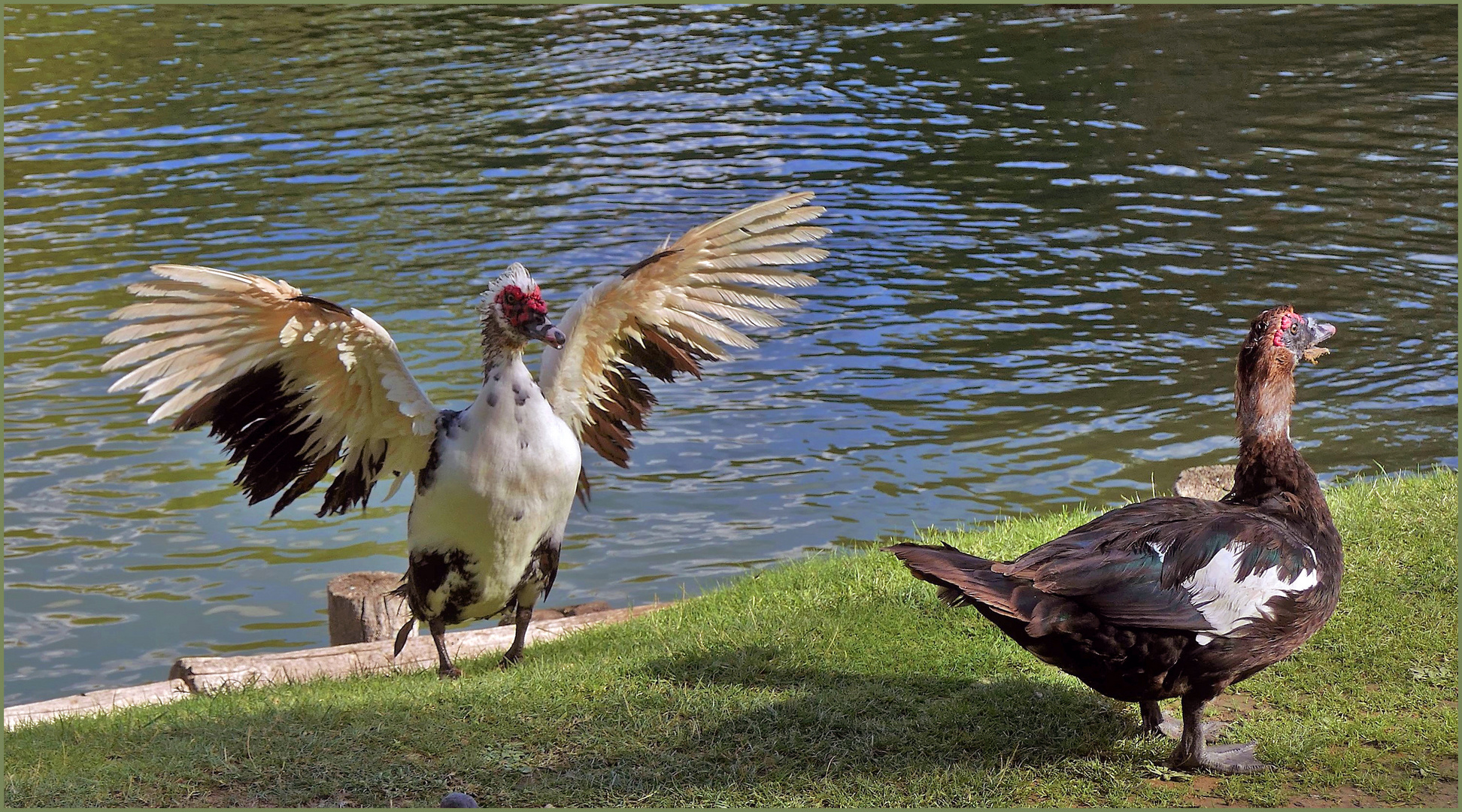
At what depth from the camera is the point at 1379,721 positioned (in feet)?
16.6

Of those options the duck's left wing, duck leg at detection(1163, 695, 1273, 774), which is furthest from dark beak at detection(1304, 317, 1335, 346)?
duck leg at detection(1163, 695, 1273, 774)

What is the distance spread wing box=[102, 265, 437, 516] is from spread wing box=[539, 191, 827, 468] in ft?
2.76

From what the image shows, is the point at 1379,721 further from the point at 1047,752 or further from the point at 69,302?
the point at 69,302

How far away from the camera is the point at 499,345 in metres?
6.12

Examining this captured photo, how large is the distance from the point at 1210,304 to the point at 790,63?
12.5 meters

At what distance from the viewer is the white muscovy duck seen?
5.84 m

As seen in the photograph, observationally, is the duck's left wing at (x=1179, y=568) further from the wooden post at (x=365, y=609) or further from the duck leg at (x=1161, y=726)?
the wooden post at (x=365, y=609)

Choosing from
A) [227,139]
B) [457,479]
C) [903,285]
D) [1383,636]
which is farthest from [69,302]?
[1383,636]

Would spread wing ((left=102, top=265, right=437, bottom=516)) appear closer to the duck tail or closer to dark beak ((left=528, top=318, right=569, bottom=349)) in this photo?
dark beak ((left=528, top=318, right=569, bottom=349))

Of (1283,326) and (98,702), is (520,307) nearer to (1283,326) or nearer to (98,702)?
(98,702)

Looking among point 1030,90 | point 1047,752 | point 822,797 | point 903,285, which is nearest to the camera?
point 822,797

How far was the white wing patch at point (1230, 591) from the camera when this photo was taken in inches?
180

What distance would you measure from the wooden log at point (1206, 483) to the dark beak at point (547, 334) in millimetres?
3750

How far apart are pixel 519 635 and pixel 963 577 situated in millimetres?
2863
